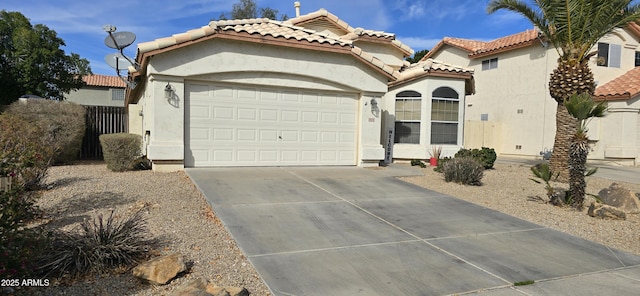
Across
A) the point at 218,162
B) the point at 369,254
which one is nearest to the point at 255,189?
the point at 218,162

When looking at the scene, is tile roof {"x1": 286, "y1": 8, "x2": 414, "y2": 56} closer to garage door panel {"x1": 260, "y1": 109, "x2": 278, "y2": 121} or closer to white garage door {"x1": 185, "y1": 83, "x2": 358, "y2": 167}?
white garage door {"x1": 185, "y1": 83, "x2": 358, "y2": 167}

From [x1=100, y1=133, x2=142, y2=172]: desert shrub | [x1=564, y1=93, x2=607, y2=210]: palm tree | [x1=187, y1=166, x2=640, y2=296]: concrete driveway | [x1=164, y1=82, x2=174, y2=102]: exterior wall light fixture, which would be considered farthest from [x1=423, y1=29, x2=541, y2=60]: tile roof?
[x1=100, y1=133, x2=142, y2=172]: desert shrub

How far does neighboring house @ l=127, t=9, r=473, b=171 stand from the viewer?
11.1m

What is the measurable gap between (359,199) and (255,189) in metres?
2.29

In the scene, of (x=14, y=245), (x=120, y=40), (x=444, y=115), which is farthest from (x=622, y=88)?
(x=14, y=245)

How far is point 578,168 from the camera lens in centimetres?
900

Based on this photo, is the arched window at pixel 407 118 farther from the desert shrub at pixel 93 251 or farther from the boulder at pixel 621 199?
the desert shrub at pixel 93 251

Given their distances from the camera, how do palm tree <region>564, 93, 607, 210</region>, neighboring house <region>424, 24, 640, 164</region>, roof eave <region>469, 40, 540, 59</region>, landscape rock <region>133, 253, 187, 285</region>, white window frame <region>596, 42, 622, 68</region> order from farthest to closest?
roof eave <region>469, 40, 540, 59</region> → white window frame <region>596, 42, 622, 68</region> → neighboring house <region>424, 24, 640, 164</region> → palm tree <region>564, 93, 607, 210</region> → landscape rock <region>133, 253, 187, 285</region>

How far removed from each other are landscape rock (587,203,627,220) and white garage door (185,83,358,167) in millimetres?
7027

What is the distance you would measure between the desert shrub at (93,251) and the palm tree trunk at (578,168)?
28.1 feet

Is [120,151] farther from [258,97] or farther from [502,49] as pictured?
[502,49]

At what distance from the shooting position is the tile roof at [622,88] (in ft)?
65.5

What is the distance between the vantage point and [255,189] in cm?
913

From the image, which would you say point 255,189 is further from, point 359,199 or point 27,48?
point 27,48
